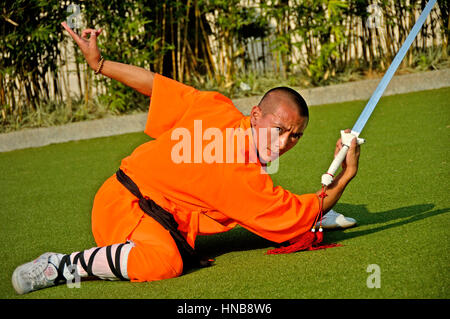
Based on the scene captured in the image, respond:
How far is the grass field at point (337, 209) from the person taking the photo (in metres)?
2.34

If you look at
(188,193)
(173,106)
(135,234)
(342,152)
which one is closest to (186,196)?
(188,193)

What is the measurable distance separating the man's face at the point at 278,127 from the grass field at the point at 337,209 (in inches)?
18.0

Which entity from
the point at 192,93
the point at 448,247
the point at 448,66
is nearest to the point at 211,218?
the point at 192,93

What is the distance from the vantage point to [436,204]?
3.18 metres

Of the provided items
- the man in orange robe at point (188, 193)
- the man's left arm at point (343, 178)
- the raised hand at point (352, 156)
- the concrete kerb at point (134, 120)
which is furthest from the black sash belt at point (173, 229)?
the concrete kerb at point (134, 120)

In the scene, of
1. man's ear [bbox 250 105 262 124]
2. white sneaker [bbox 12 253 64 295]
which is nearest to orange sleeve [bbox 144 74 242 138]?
man's ear [bbox 250 105 262 124]

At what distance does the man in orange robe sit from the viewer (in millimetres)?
2623

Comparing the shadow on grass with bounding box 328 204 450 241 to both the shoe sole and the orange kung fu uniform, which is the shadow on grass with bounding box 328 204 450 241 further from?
the shoe sole

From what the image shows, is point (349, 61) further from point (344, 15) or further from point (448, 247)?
point (448, 247)

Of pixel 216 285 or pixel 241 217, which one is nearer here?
pixel 216 285

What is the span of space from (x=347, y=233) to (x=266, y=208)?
0.57 meters

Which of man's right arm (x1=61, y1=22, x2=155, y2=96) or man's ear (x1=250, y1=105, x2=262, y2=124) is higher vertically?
man's right arm (x1=61, y1=22, x2=155, y2=96)

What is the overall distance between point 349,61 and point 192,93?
441 cm

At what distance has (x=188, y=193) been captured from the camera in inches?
108
